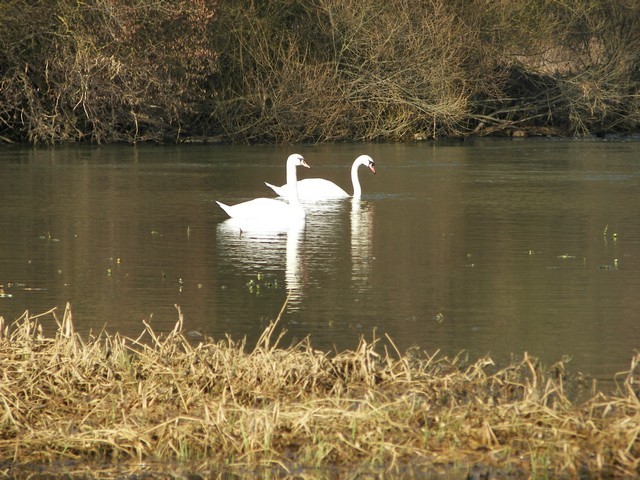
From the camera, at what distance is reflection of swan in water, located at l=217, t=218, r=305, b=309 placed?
12422 millimetres

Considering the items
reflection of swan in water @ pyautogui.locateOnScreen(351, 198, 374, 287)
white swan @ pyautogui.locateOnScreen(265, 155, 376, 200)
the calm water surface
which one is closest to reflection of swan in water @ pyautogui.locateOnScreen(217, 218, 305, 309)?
the calm water surface

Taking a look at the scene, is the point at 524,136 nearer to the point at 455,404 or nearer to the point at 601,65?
the point at 601,65

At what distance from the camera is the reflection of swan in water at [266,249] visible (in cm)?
1242

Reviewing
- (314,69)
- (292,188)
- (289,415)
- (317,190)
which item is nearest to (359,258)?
(292,188)

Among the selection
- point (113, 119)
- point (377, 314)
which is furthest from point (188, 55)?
point (377, 314)

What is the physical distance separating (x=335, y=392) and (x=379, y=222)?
9810mm

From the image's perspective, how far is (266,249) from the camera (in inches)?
571

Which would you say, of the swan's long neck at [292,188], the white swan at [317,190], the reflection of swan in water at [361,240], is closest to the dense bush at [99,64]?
the white swan at [317,190]

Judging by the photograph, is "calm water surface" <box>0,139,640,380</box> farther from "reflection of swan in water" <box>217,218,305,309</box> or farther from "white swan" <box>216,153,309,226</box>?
"white swan" <box>216,153,309,226</box>

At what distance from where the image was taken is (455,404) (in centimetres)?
702

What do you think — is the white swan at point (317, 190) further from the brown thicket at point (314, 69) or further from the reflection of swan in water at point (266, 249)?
A: the brown thicket at point (314, 69)

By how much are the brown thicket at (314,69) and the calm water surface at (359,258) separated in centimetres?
593

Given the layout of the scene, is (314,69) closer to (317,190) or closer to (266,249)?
(317,190)

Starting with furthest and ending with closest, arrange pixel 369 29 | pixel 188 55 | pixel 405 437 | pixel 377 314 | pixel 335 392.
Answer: pixel 369 29 → pixel 188 55 → pixel 377 314 → pixel 335 392 → pixel 405 437
